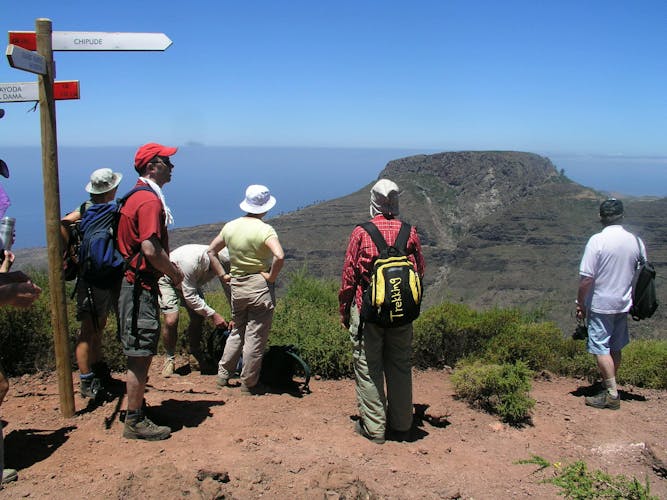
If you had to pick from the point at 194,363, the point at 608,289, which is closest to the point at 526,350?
the point at 608,289

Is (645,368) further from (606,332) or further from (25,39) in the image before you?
(25,39)

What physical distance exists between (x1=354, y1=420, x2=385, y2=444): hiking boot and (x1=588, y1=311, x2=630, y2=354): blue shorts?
7.44ft

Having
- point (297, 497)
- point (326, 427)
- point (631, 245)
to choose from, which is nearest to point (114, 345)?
point (326, 427)

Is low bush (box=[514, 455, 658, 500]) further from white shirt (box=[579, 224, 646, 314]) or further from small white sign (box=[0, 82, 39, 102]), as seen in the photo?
small white sign (box=[0, 82, 39, 102])

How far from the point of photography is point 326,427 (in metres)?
4.47

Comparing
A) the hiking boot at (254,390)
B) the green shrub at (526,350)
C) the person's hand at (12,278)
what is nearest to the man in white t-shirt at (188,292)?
the hiking boot at (254,390)

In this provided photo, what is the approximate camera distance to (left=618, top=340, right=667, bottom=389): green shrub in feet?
19.5

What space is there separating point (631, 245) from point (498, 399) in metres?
1.78

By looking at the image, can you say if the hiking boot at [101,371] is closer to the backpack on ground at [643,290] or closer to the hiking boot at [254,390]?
the hiking boot at [254,390]

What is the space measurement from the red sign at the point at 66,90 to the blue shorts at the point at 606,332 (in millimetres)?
4654

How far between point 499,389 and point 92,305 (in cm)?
339

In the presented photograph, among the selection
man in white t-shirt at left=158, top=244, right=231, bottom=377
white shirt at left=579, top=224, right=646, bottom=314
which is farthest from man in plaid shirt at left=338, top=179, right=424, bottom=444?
white shirt at left=579, top=224, right=646, bottom=314

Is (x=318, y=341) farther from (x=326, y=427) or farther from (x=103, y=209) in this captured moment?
(x=103, y=209)

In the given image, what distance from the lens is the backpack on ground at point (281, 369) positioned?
5.30m
